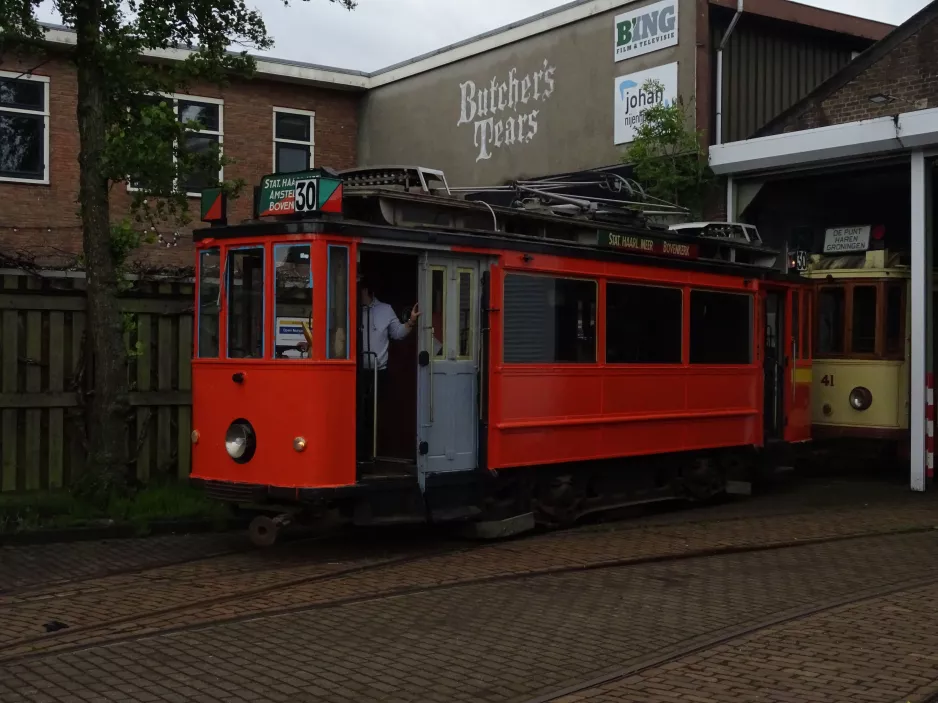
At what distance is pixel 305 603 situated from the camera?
7.35m

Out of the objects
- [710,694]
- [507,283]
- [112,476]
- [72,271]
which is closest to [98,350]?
[112,476]

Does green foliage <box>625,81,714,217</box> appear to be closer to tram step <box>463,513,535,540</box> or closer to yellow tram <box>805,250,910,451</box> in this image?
yellow tram <box>805,250,910,451</box>

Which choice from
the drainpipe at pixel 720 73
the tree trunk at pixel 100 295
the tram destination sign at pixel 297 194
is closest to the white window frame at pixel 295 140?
the drainpipe at pixel 720 73

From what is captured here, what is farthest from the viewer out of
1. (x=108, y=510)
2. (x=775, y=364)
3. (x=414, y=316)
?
(x=775, y=364)

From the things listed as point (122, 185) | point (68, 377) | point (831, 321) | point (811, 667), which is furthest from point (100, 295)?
point (122, 185)

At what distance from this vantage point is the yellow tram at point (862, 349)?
14.9 meters

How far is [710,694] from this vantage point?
5527 millimetres

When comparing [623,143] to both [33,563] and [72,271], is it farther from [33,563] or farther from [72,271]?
[33,563]

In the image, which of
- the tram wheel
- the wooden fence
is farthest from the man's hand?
the wooden fence

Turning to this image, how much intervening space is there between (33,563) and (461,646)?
4.01 metres

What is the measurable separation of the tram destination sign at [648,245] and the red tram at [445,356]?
2 centimetres

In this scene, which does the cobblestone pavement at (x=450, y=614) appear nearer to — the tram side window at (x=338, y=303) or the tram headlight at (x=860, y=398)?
the tram side window at (x=338, y=303)

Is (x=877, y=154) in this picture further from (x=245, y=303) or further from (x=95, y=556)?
(x=95, y=556)

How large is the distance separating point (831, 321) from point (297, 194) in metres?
9.02
